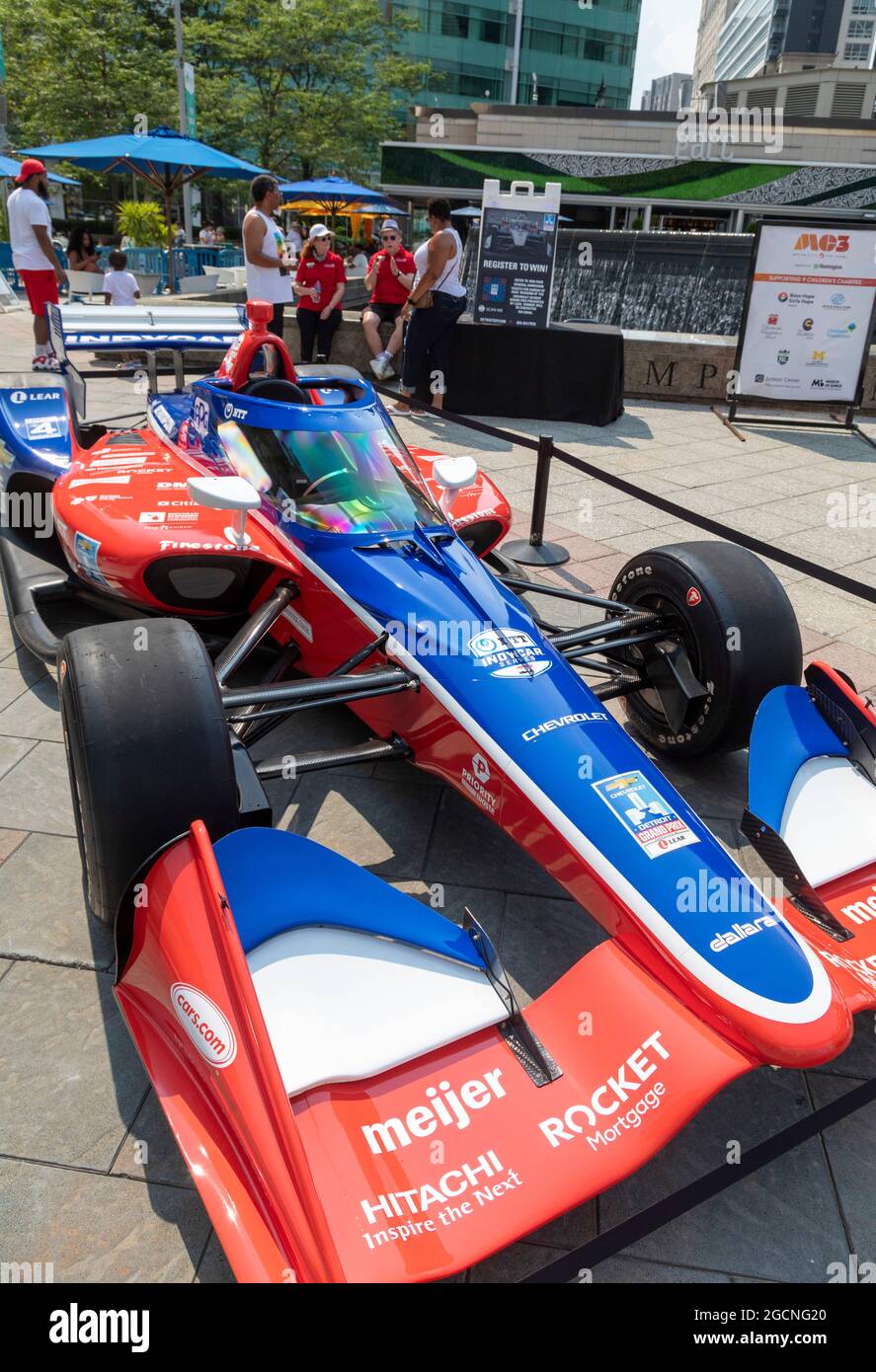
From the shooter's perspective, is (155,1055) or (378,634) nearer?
(155,1055)

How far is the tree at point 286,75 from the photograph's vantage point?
30531 millimetres

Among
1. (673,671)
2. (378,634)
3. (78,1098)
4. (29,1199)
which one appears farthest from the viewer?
(673,671)

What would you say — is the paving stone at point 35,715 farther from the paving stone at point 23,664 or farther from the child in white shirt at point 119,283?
the child in white shirt at point 119,283

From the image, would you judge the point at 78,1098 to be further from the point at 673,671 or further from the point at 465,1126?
the point at 673,671

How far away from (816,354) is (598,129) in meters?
31.2

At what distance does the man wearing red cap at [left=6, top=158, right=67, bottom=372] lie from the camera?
815 centimetres

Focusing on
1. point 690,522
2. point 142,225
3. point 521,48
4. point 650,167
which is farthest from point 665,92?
point 690,522

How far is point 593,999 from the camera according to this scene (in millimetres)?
2199

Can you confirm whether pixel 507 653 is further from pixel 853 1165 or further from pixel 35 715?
pixel 35 715

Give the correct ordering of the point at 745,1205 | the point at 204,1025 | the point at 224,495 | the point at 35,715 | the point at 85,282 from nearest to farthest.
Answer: the point at 204,1025 → the point at 745,1205 → the point at 224,495 → the point at 35,715 → the point at 85,282

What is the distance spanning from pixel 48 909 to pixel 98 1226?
1.10 m

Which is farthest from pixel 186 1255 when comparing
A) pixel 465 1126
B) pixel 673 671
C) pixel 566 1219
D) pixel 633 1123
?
pixel 673 671
